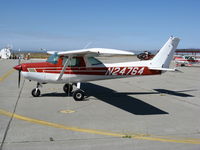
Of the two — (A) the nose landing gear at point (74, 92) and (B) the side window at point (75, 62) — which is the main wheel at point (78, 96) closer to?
(A) the nose landing gear at point (74, 92)

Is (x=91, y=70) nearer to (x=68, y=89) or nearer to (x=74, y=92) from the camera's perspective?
(x=74, y=92)

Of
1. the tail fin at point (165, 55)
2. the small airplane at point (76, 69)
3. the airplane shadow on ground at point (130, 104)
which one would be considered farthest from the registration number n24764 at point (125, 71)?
the airplane shadow on ground at point (130, 104)

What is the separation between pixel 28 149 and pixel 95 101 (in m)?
5.39

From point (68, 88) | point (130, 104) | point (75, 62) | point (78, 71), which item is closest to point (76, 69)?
point (78, 71)

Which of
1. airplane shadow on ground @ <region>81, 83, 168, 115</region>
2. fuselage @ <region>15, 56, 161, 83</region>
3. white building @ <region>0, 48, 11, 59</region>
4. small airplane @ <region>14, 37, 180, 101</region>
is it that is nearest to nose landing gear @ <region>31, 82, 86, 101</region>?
small airplane @ <region>14, 37, 180, 101</region>

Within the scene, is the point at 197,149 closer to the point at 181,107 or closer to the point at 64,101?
the point at 181,107

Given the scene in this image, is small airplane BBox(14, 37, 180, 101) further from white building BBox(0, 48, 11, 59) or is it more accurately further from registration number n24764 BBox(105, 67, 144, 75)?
white building BBox(0, 48, 11, 59)

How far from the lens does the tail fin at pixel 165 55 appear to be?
11984mm

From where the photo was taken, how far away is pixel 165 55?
39.9 ft

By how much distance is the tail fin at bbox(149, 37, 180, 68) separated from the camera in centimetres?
1198

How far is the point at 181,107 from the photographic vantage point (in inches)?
367

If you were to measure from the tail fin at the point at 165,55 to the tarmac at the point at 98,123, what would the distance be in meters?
1.98

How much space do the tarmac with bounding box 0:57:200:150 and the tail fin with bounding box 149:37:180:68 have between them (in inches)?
77.9

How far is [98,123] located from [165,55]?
6.51m
